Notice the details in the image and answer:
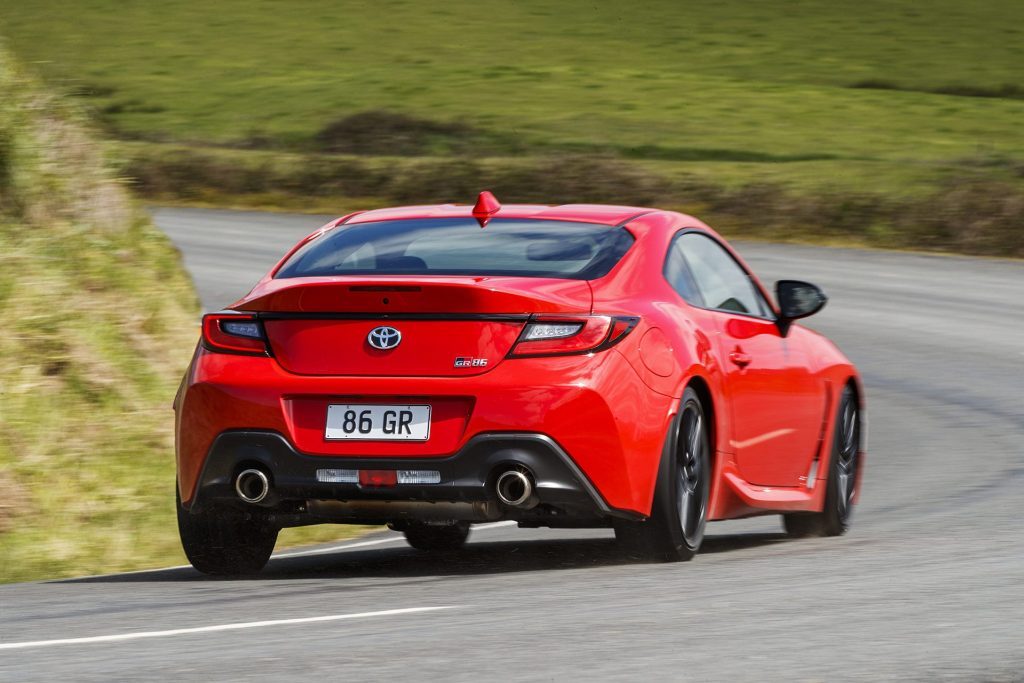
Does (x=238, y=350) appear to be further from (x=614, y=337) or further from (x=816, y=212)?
(x=816, y=212)

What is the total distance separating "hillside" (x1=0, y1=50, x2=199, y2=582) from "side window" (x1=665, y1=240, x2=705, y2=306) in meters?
3.14

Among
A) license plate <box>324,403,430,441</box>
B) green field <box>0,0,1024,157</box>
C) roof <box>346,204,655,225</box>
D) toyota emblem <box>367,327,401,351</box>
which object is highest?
roof <box>346,204,655,225</box>

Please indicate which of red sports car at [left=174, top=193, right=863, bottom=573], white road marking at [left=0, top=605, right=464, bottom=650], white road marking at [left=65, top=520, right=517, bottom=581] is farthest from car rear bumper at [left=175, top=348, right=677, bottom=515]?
white road marking at [left=65, top=520, right=517, bottom=581]

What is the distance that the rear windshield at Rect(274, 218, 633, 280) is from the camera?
24.1ft

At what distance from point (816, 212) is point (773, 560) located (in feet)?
87.1

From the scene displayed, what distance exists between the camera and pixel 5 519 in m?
9.48

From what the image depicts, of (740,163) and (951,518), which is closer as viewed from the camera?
(951,518)

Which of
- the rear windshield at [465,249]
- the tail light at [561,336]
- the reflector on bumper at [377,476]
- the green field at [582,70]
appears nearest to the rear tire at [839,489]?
the rear windshield at [465,249]

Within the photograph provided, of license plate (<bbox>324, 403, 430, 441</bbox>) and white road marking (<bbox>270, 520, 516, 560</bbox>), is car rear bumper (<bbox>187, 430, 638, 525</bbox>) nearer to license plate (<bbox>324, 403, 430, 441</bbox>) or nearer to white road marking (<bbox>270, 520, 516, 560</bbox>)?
license plate (<bbox>324, 403, 430, 441</bbox>)

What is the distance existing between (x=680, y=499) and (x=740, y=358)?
0.91 metres

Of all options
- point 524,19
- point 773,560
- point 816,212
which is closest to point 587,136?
point 816,212

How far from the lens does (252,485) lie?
23.4ft

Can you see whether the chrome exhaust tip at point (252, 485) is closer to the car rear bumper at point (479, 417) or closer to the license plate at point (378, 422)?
the car rear bumper at point (479, 417)

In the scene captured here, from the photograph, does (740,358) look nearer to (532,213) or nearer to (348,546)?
(532,213)
